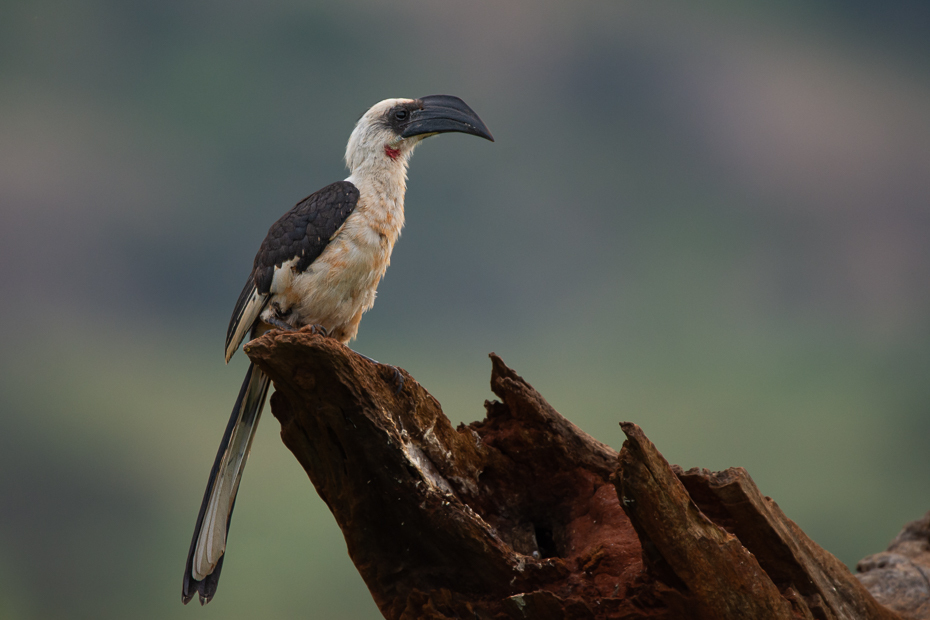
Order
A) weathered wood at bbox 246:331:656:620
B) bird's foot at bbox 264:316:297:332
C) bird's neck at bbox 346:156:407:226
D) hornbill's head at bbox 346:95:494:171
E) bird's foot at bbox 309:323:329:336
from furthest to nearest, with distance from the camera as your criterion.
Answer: hornbill's head at bbox 346:95:494:171 → bird's neck at bbox 346:156:407:226 → bird's foot at bbox 264:316:297:332 → bird's foot at bbox 309:323:329:336 → weathered wood at bbox 246:331:656:620

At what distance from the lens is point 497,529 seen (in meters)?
2.61

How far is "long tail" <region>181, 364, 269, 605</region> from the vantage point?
2.78 m

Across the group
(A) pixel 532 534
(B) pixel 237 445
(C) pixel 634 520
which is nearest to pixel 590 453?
(A) pixel 532 534

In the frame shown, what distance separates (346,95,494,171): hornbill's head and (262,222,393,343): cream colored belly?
542 millimetres

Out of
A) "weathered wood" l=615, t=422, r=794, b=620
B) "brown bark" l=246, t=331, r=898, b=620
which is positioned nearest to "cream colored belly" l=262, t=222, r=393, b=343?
"brown bark" l=246, t=331, r=898, b=620

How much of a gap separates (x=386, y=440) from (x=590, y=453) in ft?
3.04

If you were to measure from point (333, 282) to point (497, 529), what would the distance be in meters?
1.16

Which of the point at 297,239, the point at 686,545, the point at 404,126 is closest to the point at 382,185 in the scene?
the point at 404,126

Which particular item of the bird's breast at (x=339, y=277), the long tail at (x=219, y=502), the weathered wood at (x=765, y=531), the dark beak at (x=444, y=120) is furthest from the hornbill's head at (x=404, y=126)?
the weathered wood at (x=765, y=531)

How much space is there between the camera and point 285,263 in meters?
2.85

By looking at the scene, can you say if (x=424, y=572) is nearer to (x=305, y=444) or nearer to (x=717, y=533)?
(x=305, y=444)

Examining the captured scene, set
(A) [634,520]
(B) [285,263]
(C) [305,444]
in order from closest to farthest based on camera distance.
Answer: (A) [634,520]
(C) [305,444]
(B) [285,263]

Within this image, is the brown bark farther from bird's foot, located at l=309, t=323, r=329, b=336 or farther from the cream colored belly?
the cream colored belly

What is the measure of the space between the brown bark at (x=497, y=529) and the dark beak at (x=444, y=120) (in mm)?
1347
